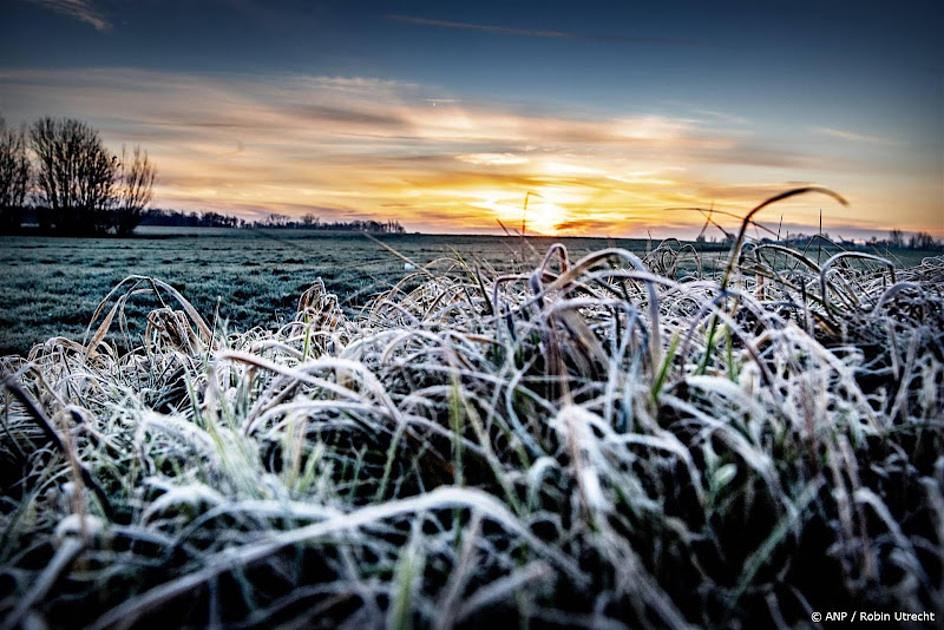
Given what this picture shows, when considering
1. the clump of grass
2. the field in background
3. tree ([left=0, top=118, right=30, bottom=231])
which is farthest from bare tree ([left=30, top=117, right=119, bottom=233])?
the clump of grass

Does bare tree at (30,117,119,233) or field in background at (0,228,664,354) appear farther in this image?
bare tree at (30,117,119,233)

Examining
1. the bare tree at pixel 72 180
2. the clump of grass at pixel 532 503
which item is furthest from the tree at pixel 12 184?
the clump of grass at pixel 532 503

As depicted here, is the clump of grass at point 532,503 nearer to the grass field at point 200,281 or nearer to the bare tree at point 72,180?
the grass field at point 200,281

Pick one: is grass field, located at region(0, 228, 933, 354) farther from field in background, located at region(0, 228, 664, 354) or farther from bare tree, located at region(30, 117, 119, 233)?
bare tree, located at region(30, 117, 119, 233)

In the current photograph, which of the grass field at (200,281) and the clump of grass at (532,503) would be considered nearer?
the clump of grass at (532,503)

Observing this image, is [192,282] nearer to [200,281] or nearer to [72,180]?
[200,281]

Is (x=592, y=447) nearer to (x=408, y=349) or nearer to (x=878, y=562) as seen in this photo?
(x=878, y=562)

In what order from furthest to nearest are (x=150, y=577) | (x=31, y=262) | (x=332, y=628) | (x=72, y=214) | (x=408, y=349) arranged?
(x=72, y=214), (x=31, y=262), (x=408, y=349), (x=150, y=577), (x=332, y=628)

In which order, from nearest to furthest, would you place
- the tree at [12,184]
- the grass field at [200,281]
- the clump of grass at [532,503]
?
the clump of grass at [532,503], the grass field at [200,281], the tree at [12,184]

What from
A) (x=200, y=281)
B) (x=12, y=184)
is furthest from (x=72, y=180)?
(x=200, y=281)

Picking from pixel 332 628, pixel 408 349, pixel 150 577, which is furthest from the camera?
pixel 408 349

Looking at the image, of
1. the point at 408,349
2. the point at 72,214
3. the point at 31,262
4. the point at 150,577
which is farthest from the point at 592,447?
the point at 72,214

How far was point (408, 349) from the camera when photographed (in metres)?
1.76

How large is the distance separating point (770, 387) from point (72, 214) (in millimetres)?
61443
